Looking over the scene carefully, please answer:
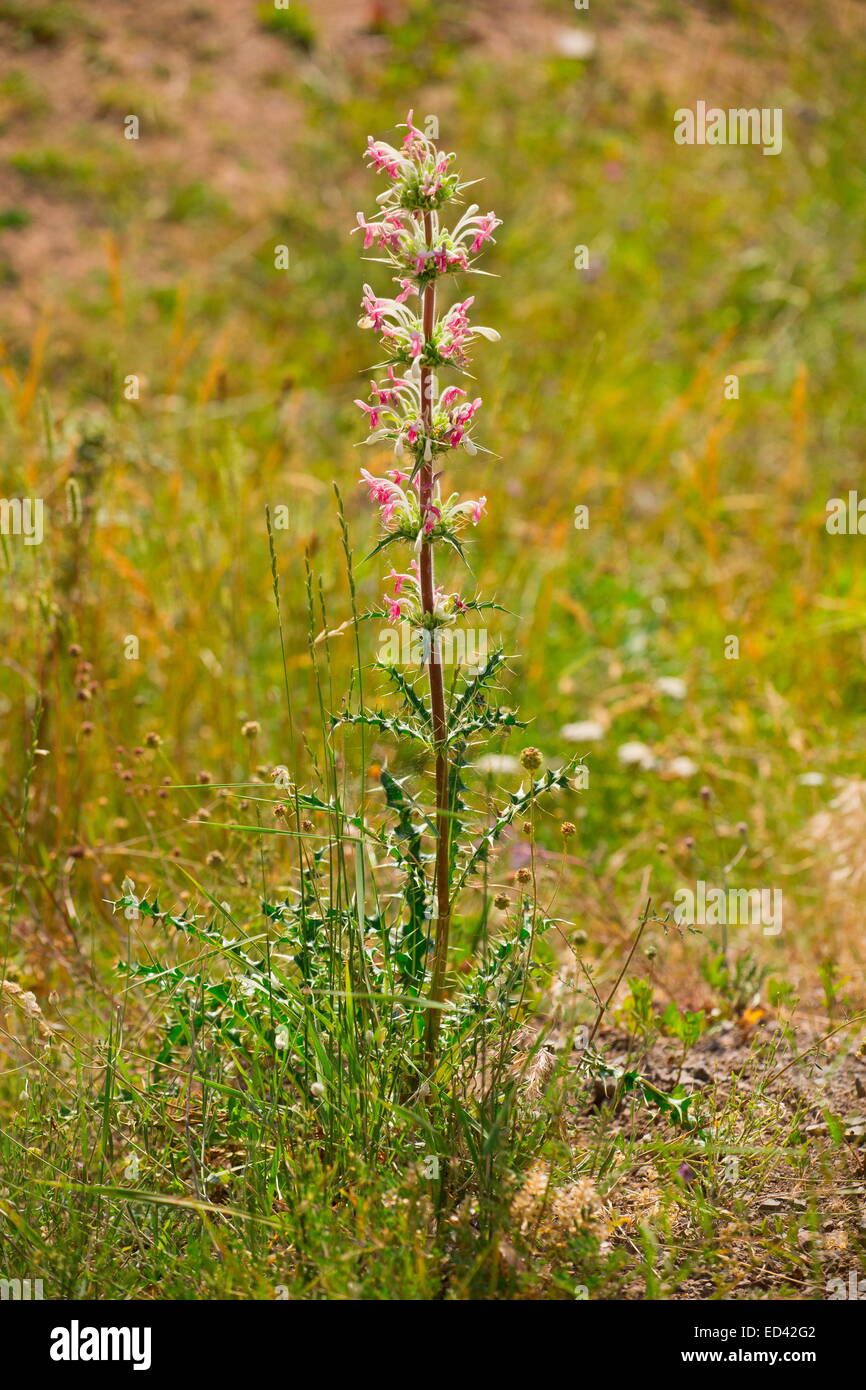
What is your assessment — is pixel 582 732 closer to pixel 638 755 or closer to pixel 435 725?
pixel 638 755

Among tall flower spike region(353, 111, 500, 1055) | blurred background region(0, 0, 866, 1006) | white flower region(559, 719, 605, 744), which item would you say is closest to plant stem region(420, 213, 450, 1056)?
tall flower spike region(353, 111, 500, 1055)

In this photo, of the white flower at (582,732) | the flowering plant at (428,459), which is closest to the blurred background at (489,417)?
the white flower at (582,732)

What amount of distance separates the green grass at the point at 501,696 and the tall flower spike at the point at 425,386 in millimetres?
175

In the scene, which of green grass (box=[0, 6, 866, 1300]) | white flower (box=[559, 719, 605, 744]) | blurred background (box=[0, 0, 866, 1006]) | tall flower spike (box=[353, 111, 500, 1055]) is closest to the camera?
tall flower spike (box=[353, 111, 500, 1055])

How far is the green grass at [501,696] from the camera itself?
195cm

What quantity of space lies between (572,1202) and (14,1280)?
83cm

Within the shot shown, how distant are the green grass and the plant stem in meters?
0.08

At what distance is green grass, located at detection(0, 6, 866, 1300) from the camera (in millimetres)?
1946

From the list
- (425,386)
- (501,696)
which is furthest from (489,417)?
(425,386)

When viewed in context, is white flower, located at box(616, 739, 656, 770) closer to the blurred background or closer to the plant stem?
the blurred background

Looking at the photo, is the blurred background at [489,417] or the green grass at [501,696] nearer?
the green grass at [501,696]

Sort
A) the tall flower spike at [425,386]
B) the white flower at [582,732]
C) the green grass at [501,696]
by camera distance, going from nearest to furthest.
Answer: the tall flower spike at [425,386]
the green grass at [501,696]
the white flower at [582,732]

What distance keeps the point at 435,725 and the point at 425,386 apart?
51cm

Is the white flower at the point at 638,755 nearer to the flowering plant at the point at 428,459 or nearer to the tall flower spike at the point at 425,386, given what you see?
the flowering plant at the point at 428,459
